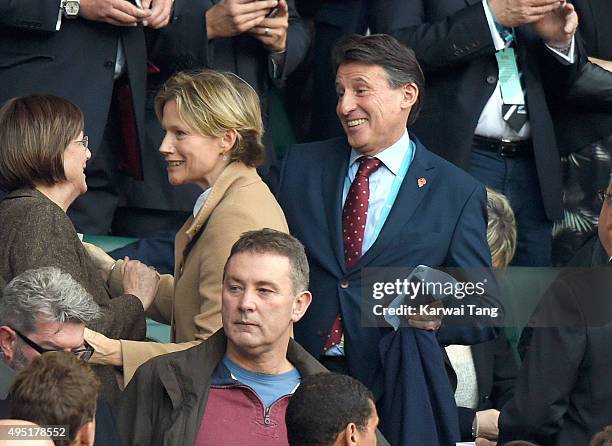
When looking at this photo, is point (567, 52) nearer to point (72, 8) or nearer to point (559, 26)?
point (559, 26)

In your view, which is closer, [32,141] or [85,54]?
[32,141]

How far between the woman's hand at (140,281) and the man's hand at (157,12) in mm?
1299

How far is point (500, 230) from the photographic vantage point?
679 cm

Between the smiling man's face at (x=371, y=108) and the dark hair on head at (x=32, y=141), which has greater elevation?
the smiling man's face at (x=371, y=108)

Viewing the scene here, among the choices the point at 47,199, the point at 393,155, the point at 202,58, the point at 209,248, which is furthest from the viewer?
the point at 202,58

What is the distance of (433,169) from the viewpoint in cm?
612

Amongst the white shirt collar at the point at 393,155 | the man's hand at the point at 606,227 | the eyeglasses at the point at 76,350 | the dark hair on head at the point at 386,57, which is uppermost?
the dark hair on head at the point at 386,57

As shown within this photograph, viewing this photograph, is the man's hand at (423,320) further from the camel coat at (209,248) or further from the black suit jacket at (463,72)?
the black suit jacket at (463,72)

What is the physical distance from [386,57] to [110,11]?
1.26 m

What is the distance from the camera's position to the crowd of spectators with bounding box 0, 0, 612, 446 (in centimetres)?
519

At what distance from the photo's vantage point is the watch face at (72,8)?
263 inches

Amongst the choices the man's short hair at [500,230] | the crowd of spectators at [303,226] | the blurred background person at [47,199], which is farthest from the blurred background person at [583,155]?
the blurred background person at [47,199]

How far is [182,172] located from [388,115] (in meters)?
0.84

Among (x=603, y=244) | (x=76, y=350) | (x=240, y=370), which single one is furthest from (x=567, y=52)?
(x=76, y=350)
